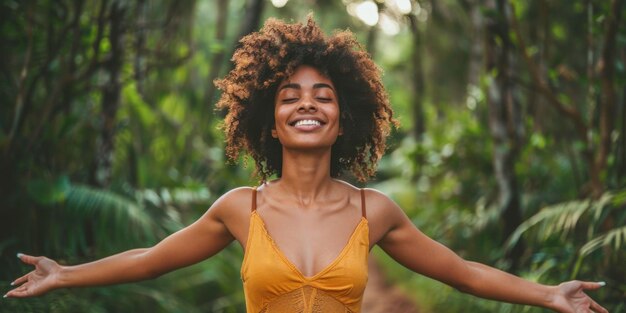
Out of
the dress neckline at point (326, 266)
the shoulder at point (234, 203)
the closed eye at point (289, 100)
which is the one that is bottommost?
the dress neckline at point (326, 266)

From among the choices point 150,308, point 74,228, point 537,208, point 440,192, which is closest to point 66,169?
point 74,228

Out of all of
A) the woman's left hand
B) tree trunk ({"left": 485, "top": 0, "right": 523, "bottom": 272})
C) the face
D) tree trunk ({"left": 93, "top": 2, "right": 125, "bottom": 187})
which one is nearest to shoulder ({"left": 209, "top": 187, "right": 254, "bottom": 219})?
the face

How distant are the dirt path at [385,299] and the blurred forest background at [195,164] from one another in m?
0.16

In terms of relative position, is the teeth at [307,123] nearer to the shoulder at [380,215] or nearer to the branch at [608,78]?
the shoulder at [380,215]

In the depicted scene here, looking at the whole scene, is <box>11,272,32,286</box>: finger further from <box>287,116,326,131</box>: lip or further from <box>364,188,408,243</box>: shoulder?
<box>364,188,408,243</box>: shoulder

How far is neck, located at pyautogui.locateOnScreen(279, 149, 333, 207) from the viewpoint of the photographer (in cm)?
277

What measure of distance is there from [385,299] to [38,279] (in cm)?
596

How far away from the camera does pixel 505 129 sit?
6.37 metres

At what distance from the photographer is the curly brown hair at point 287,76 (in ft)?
9.30

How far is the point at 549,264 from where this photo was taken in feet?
15.9

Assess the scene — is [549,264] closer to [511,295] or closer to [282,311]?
[511,295]

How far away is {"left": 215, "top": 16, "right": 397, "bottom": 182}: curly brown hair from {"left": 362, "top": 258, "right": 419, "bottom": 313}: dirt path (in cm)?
444

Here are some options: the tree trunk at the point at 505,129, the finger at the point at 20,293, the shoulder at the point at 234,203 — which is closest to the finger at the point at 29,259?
the finger at the point at 20,293

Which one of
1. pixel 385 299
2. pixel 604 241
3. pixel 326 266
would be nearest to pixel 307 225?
A: pixel 326 266
